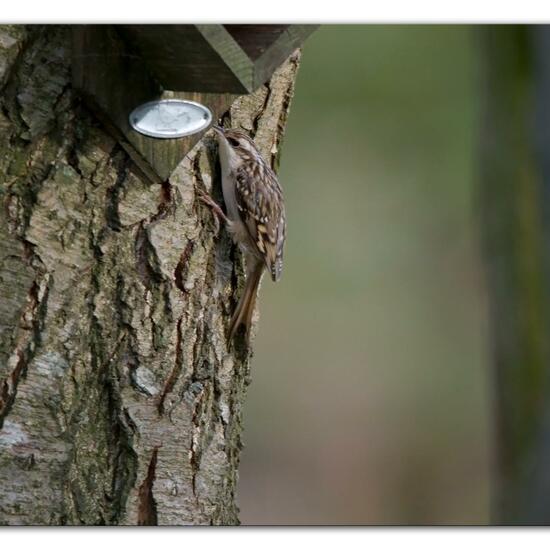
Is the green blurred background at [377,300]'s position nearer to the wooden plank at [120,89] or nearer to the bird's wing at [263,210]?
the bird's wing at [263,210]

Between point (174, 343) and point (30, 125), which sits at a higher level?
point (30, 125)

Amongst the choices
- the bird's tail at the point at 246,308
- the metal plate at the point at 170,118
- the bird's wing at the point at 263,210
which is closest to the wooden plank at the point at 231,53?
the metal plate at the point at 170,118

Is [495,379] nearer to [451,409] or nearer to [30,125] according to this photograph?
[451,409]

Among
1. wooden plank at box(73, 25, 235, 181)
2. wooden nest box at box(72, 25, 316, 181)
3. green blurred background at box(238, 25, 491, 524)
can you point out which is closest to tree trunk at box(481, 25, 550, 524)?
green blurred background at box(238, 25, 491, 524)

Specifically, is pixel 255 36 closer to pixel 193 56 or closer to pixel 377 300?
pixel 193 56

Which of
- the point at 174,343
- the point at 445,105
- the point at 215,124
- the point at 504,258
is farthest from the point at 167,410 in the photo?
the point at 445,105

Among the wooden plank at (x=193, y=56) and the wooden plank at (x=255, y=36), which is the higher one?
the wooden plank at (x=255, y=36)

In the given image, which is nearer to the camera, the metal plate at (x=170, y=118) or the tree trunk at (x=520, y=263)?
the metal plate at (x=170, y=118)
